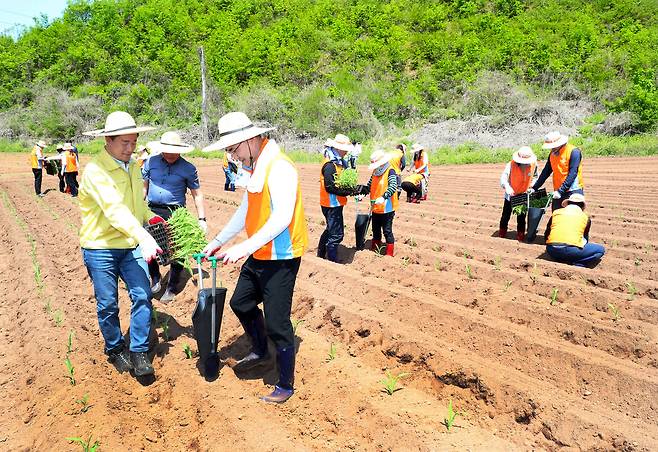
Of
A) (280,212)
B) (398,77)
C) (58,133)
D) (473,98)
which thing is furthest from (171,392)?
(58,133)

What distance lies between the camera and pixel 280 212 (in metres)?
3.21

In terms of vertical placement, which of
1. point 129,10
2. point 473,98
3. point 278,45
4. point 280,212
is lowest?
point 280,212

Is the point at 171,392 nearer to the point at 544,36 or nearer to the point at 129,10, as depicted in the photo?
the point at 544,36

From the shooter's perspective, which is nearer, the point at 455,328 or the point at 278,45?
the point at 455,328

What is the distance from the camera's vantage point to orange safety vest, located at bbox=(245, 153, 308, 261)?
329cm

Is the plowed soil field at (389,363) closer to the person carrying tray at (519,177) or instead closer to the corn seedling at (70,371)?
the corn seedling at (70,371)

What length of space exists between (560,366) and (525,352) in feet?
0.95

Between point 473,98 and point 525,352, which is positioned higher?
point 473,98

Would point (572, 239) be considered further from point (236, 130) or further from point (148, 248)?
point (148, 248)

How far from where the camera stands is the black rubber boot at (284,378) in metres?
3.51

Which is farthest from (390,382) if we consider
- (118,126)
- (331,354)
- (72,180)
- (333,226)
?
(72,180)

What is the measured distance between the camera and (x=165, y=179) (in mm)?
5473

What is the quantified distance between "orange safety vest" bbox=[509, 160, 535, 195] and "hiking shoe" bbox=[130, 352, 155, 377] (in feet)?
18.6

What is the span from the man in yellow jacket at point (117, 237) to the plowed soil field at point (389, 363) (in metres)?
0.30
